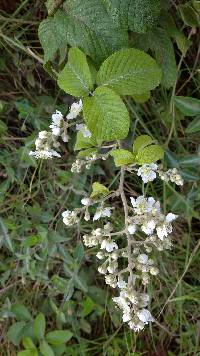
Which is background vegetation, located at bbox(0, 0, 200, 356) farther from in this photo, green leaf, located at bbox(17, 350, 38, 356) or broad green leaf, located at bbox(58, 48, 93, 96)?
broad green leaf, located at bbox(58, 48, 93, 96)

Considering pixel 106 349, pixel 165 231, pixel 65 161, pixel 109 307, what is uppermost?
pixel 165 231

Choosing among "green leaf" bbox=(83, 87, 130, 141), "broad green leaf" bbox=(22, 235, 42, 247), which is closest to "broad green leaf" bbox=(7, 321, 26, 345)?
"broad green leaf" bbox=(22, 235, 42, 247)

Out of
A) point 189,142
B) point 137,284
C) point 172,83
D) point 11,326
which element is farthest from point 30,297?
point 172,83

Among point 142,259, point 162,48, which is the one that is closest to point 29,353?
point 142,259

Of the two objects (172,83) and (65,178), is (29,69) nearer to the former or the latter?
(65,178)

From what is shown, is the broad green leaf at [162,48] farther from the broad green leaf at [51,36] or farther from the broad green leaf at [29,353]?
the broad green leaf at [29,353]

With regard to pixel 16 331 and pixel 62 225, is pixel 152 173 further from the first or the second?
pixel 16 331
